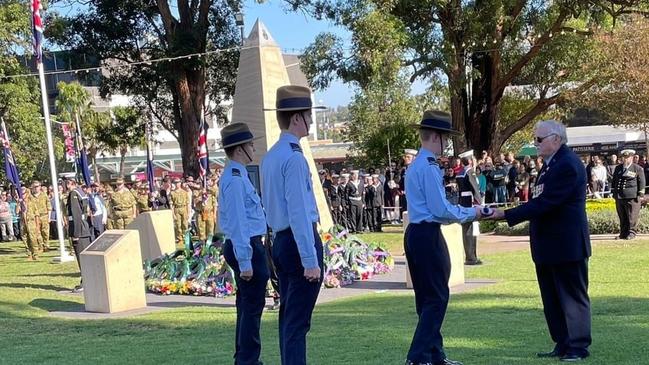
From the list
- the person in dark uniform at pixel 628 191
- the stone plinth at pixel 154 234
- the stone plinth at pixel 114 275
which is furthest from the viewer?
the stone plinth at pixel 154 234

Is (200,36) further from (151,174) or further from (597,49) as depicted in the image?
(597,49)

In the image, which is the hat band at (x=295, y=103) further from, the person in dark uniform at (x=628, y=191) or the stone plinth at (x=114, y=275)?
the person in dark uniform at (x=628, y=191)

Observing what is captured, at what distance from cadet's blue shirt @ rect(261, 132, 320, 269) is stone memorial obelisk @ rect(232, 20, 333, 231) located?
8.47m

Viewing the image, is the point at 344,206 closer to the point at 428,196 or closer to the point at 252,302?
the point at 252,302

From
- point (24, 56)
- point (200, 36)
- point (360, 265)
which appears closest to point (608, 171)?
point (200, 36)

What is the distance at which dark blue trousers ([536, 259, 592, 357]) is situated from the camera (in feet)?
20.8

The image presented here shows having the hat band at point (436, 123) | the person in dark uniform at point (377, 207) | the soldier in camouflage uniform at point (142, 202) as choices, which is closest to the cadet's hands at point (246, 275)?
the hat band at point (436, 123)

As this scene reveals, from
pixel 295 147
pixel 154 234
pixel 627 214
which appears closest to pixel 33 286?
pixel 154 234

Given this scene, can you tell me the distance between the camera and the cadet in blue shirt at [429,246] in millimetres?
6102

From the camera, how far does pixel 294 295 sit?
550 cm

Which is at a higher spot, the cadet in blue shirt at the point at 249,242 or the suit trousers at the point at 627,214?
the cadet in blue shirt at the point at 249,242

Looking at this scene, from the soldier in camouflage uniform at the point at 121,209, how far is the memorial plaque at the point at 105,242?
7610mm

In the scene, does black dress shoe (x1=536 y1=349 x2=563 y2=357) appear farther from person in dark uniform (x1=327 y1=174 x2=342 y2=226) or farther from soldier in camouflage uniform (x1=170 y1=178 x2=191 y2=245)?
soldier in camouflage uniform (x1=170 y1=178 x2=191 y2=245)

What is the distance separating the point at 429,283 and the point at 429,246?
291mm
